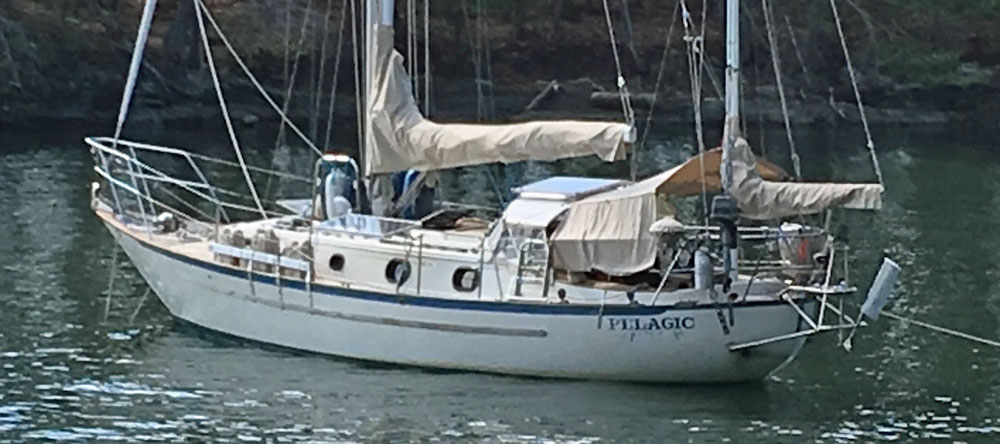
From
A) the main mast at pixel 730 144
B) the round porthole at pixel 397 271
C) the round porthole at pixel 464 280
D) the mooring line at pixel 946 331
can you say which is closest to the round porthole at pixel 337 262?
the round porthole at pixel 397 271

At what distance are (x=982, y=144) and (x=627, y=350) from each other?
173ft

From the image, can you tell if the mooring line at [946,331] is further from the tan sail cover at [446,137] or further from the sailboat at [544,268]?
the tan sail cover at [446,137]

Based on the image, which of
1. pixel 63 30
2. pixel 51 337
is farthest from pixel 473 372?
pixel 63 30

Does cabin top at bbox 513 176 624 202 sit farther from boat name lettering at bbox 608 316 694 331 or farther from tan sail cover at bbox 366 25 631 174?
boat name lettering at bbox 608 316 694 331

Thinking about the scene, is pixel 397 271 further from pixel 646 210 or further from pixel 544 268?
pixel 646 210

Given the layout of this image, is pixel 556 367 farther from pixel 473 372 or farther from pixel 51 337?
pixel 51 337

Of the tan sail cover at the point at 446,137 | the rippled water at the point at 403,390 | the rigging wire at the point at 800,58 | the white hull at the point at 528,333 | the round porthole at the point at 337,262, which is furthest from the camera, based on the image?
the rigging wire at the point at 800,58

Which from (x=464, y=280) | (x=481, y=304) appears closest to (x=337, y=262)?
(x=464, y=280)

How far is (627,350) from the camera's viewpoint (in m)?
34.6

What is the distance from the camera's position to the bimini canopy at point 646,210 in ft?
113

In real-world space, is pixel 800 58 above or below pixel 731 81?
below

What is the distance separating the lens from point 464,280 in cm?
3569

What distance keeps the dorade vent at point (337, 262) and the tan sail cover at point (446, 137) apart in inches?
77.9

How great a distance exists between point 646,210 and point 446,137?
4.26 meters
